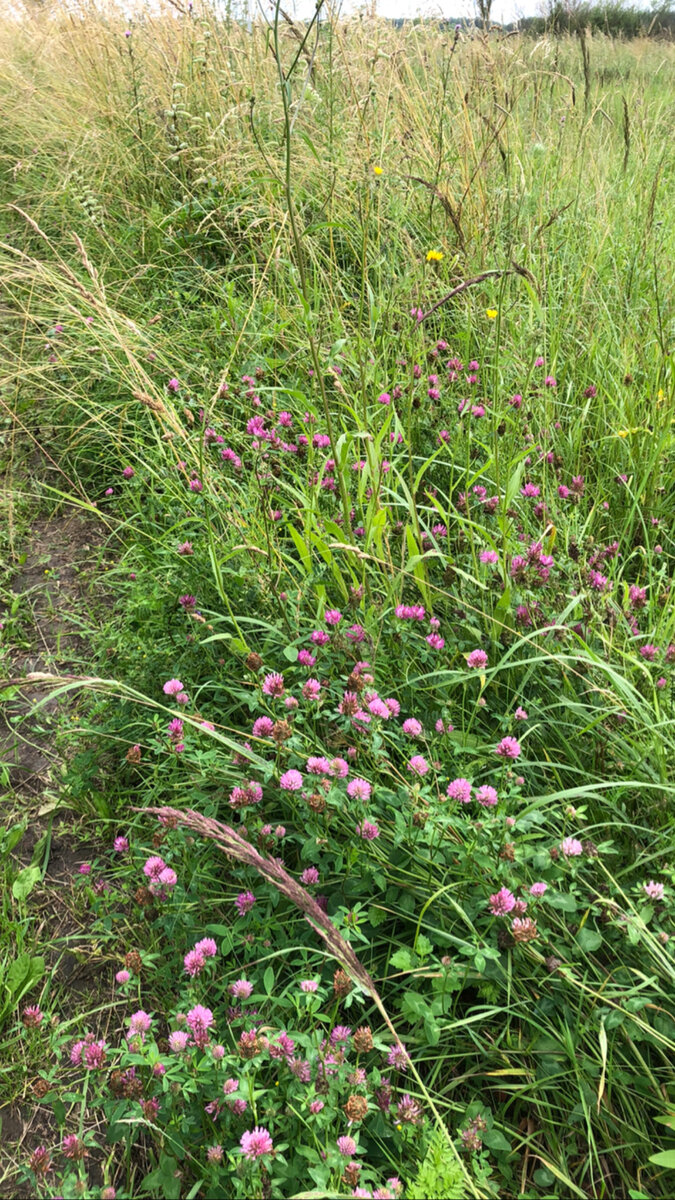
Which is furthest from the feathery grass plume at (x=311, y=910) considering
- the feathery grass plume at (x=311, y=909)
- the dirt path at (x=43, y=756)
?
the dirt path at (x=43, y=756)

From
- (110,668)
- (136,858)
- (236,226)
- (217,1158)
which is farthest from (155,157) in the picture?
(217,1158)

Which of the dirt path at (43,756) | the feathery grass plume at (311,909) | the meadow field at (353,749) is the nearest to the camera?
the feathery grass plume at (311,909)

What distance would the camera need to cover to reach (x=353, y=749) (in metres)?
1.38

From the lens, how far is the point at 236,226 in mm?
3404

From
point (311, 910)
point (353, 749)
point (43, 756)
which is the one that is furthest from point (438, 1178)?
point (43, 756)

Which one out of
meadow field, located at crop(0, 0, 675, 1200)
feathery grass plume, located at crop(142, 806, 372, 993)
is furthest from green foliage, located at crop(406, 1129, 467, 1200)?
feathery grass plume, located at crop(142, 806, 372, 993)

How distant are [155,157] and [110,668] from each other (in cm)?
301

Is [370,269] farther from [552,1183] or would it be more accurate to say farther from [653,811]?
[552,1183]

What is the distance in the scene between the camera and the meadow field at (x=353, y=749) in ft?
3.74

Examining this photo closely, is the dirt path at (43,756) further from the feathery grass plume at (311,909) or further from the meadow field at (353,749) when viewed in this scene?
the feathery grass plume at (311,909)

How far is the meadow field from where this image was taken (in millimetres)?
1141

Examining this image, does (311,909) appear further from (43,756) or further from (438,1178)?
(43,756)

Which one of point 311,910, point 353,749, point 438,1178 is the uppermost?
point 311,910

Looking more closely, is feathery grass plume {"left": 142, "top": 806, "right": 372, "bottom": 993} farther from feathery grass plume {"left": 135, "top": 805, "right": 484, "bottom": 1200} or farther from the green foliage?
the green foliage
